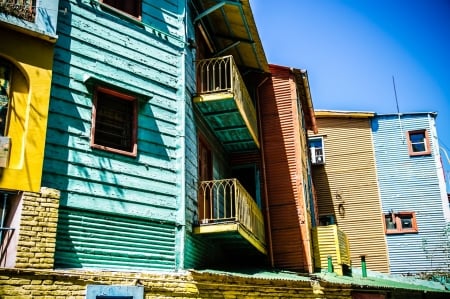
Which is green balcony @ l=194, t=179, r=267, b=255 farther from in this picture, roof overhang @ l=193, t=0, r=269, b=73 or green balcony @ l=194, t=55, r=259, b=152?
roof overhang @ l=193, t=0, r=269, b=73

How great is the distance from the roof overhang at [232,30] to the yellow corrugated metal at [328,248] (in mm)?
6249

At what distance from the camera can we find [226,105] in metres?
12.8

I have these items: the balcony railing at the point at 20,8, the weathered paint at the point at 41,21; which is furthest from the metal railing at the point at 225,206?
the balcony railing at the point at 20,8

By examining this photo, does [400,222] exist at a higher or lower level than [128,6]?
lower

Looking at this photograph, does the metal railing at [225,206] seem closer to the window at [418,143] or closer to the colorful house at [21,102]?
the colorful house at [21,102]

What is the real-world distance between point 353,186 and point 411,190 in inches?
110

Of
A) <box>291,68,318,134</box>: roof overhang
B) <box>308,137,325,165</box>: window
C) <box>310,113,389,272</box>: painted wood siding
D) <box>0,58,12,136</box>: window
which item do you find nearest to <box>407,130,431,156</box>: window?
<box>310,113,389,272</box>: painted wood siding

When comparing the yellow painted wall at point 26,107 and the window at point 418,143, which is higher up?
the window at point 418,143

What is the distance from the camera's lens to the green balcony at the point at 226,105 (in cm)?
1240

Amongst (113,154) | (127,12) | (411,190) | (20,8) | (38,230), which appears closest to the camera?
(38,230)

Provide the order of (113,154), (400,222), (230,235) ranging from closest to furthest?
(113,154), (230,235), (400,222)

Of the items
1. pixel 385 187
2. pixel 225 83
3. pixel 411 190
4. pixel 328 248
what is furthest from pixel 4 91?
pixel 411 190

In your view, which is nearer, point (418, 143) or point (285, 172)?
point (285, 172)

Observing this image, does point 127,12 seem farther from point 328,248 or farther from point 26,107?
point 328,248
